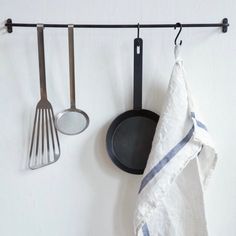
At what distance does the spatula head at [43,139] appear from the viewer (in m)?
0.76

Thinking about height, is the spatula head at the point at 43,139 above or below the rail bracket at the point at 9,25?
below

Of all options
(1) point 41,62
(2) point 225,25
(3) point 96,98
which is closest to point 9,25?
(1) point 41,62

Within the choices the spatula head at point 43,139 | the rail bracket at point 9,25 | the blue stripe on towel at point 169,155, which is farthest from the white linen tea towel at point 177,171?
the rail bracket at point 9,25

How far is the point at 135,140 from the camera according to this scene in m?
0.77

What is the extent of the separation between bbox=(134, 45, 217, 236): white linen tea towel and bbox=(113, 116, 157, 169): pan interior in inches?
2.3

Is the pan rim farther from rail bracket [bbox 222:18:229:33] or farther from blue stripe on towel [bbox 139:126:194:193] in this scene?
rail bracket [bbox 222:18:229:33]

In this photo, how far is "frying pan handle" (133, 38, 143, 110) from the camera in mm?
741

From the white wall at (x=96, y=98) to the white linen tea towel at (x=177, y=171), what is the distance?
0.08m

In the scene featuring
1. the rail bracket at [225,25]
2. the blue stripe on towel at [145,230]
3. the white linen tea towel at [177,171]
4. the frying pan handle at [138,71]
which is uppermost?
the rail bracket at [225,25]

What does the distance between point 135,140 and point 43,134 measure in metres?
0.22

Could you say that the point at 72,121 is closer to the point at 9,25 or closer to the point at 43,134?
the point at 43,134

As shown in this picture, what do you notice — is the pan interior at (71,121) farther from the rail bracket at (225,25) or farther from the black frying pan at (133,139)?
the rail bracket at (225,25)

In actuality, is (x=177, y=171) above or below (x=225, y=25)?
below
